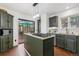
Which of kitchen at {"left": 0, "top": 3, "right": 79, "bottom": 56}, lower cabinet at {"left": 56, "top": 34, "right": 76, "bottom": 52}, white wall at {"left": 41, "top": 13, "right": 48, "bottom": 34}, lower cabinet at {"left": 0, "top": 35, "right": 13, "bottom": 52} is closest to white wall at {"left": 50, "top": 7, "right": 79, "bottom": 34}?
kitchen at {"left": 0, "top": 3, "right": 79, "bottom": 56}

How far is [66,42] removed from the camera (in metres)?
3.88

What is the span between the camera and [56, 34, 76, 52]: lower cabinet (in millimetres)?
3512

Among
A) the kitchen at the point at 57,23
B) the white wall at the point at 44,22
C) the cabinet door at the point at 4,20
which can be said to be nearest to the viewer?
the kitchen at the point at 57,23

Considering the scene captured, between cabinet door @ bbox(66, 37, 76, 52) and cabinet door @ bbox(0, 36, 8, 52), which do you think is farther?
cabinet door @ bbox(0, 36, 8, 52)

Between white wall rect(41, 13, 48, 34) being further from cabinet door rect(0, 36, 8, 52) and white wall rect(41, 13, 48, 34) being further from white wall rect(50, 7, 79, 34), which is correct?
cabinet door rect(0, 36, 8, 52)

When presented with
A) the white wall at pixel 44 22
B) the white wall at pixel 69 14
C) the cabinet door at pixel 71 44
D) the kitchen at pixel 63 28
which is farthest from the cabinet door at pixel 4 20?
the cabinet door at pixel 71 44

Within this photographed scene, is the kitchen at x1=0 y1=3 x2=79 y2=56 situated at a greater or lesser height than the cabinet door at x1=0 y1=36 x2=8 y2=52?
greater

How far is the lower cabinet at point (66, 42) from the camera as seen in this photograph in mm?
3512

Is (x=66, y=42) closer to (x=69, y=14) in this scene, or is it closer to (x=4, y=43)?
(x=69, y=14)

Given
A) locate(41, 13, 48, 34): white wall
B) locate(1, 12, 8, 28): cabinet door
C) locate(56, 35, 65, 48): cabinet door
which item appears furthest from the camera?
→ locate(56, 35, 65, 48): cabinet door

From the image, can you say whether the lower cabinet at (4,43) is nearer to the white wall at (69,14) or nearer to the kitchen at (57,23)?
the kitchen at (57,23)

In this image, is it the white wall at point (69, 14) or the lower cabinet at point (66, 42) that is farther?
the white wall at point (69, 14)

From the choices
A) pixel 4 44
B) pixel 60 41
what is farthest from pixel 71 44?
pixel 4 44

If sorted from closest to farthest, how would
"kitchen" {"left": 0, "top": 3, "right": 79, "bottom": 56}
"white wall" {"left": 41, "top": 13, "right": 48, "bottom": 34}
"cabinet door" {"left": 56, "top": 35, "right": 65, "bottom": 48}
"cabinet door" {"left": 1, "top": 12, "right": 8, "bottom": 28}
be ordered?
"kitchen" {"left": 0, "top": 3, "right": 79, "bottom": 56} < "white wall" {"left": 41, "top": 13, "right": 48, "bottom": 34} < "cabinet door" {"left": 1, "top": 12, "right": 8, "bottom": 28} < "cabinet door" {"left": 56, "top": 35, "right": 65, "bottom": 48}
